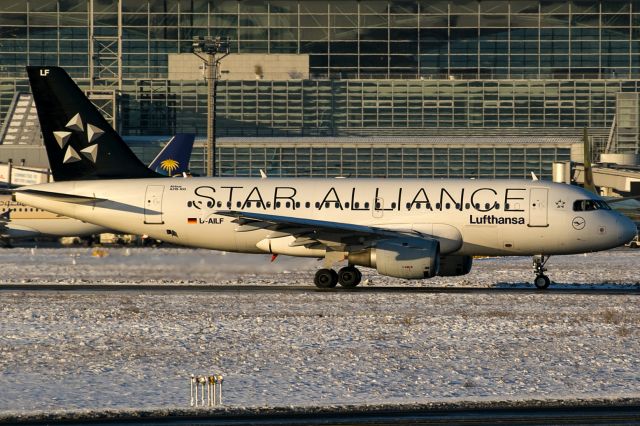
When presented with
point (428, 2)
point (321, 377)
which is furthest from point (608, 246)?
point (428, 2)

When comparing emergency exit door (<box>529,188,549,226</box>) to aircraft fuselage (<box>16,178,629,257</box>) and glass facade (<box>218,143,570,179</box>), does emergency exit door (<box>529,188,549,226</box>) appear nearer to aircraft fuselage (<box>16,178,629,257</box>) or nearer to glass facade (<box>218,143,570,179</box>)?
aircraft fuselage (<box>16,178,629,257</box>)

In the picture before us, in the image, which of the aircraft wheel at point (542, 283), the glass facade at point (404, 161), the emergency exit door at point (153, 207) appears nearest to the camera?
the aircraft wheel at point (542, 283)

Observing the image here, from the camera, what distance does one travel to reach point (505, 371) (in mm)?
22922

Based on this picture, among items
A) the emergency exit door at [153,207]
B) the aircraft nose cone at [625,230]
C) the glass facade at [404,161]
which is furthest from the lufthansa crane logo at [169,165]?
the aircraft nose cone at [625,230]

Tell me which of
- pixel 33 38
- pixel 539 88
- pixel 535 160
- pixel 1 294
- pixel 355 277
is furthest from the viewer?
pixel 33 38

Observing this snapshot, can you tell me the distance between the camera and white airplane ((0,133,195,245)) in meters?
77.4

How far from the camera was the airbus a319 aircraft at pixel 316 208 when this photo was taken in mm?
42781

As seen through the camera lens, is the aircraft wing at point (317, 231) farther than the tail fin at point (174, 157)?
No

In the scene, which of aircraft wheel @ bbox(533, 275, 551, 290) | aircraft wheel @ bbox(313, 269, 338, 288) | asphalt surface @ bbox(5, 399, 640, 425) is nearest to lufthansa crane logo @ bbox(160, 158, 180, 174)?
aircraft wheel @ bbox(313, 269, 338, 288)

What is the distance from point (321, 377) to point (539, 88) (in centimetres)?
9648

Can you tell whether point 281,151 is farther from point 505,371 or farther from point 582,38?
point 505,371

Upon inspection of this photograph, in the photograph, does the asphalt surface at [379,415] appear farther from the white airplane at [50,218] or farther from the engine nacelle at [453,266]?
the white airplane at [50,218]

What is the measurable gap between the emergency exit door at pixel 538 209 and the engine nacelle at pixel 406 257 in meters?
4.12

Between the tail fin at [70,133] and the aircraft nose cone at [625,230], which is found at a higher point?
the tail fin at [70,133]
